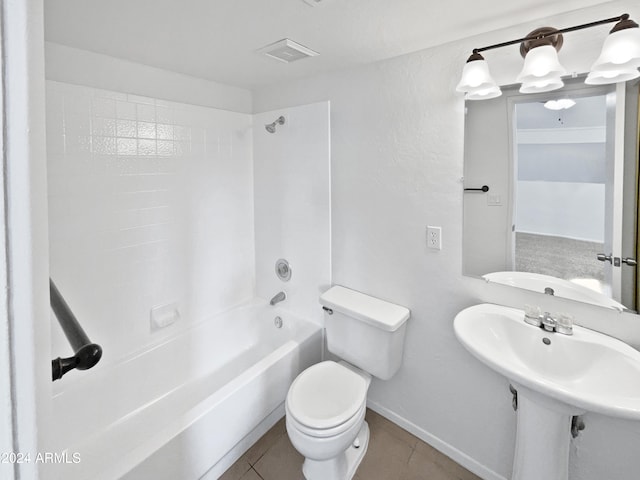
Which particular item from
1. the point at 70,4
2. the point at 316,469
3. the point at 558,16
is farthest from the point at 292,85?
the point at 316,469

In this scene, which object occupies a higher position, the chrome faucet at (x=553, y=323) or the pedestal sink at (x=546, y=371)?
the chrome faucet at (x=553, y=323)

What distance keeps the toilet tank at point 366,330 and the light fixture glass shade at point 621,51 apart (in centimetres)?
136

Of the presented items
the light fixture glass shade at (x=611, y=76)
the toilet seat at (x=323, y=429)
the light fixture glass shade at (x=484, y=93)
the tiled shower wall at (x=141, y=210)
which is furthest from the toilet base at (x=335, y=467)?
the light fixture glass shade at (x=611, y=76)

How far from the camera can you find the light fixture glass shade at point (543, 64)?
4.00 feet

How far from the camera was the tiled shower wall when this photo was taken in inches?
66.3

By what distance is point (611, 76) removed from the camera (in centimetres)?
119

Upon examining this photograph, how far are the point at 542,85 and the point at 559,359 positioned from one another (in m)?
1.11

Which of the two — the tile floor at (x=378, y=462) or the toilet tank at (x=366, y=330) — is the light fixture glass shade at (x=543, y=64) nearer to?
the toilet tank at (x=366, y=330)

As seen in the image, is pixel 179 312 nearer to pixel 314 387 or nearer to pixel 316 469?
pixel 314 387

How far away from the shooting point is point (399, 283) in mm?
Answer: 1882

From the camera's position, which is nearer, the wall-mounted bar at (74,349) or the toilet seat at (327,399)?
the wall-mounted bar at (74,349)

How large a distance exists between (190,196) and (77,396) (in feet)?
4.34

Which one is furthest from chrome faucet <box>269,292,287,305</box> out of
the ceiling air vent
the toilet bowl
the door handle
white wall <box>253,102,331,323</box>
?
the door handle

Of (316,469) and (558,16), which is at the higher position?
(558,16)
